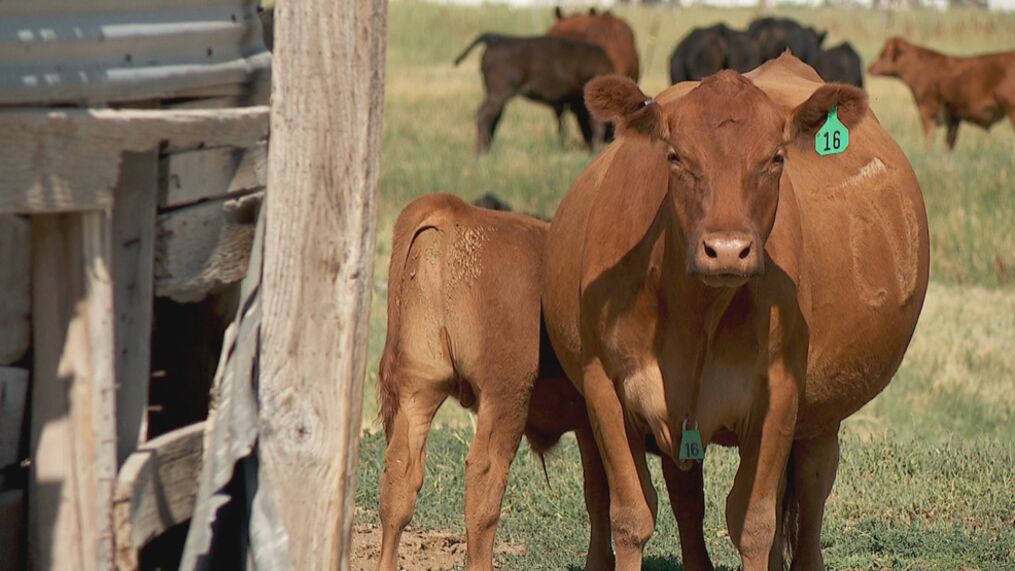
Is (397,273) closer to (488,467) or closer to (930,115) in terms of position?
(488,467)

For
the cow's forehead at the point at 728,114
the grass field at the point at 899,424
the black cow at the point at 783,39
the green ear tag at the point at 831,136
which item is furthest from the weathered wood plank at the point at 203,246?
the black cow at the point at 783,39

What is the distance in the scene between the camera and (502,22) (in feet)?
152

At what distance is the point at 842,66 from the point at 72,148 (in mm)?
26538

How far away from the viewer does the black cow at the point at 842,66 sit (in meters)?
29.4

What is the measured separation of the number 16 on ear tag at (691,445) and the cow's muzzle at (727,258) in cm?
91

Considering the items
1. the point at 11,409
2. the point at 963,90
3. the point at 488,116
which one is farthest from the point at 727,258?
the point at 963,90

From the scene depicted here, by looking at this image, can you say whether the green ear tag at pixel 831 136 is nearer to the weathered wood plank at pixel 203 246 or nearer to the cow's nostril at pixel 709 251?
the cow's nostril at pixel 709 251

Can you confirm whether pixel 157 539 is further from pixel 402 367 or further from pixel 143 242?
pixel 402 367

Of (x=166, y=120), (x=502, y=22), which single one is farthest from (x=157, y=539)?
(x=502, y=22)

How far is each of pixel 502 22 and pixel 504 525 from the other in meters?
38.8

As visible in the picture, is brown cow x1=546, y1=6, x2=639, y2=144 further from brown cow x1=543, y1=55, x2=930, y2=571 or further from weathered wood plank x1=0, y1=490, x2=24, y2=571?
weathered wood plank x1=0, y1=490, x2=24, y2=571

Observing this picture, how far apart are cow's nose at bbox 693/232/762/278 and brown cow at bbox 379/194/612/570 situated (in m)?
1.83

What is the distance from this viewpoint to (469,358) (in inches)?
287

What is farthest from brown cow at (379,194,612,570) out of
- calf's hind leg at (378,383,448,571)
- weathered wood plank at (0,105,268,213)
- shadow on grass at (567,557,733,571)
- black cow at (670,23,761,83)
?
black cow at (670,23,761,83)
